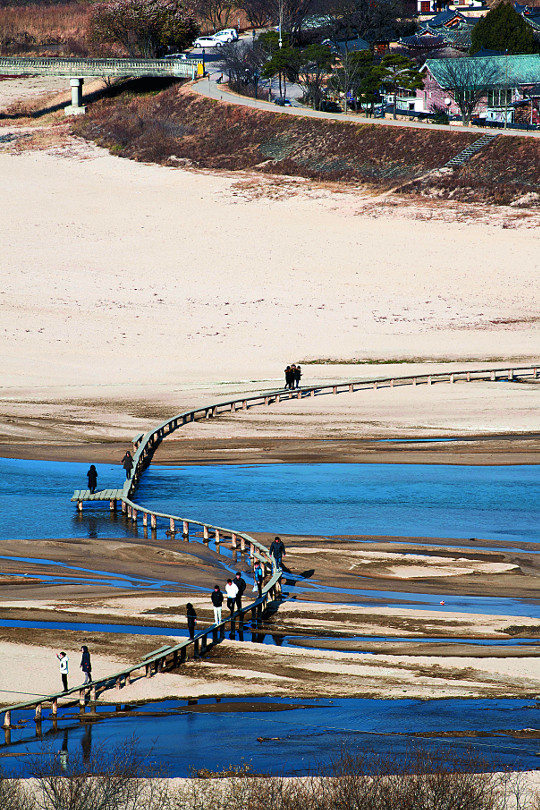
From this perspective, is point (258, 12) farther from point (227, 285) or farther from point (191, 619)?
point (191, 619)

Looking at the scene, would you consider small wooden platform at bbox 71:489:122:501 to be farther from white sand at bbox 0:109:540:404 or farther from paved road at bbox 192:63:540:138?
paved road at bbox 192:63:540:138

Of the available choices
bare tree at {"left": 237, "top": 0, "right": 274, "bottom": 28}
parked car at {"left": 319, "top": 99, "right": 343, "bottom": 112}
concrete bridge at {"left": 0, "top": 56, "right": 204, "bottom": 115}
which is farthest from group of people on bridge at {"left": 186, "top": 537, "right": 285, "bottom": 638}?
bare tree at {"left": 237, "top": 0, "right": 274, "bottom": 28}

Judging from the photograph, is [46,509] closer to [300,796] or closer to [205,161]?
[300,796]

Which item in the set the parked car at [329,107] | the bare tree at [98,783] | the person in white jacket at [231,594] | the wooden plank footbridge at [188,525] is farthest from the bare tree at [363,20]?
the bare tree at [98,783]

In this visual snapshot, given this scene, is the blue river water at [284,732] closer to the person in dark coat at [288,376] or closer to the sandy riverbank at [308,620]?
the sandy riverbank at [308,620]

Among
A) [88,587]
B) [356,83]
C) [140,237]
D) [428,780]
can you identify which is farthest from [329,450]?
[356,83]

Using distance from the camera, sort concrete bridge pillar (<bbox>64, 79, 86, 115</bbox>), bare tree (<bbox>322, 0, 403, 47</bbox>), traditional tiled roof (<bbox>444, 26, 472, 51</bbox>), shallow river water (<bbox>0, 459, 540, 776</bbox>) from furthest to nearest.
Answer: bare tree (<bbox>322, 0, 403, 47</bbox>) < traditional tiled roof (<bbox>444, 26, 472, 51</bbox>) < concrete bridge pillar (<bbox>64, 79, 86, 115</bbox>) < shallow river water (<bbox>0, 459, 540, 776</bbox>)

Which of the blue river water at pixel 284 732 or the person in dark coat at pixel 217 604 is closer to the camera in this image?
the blue river water at pixel 284 732

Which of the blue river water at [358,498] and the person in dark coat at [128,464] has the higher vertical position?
the person in dark coat at [128,464]
